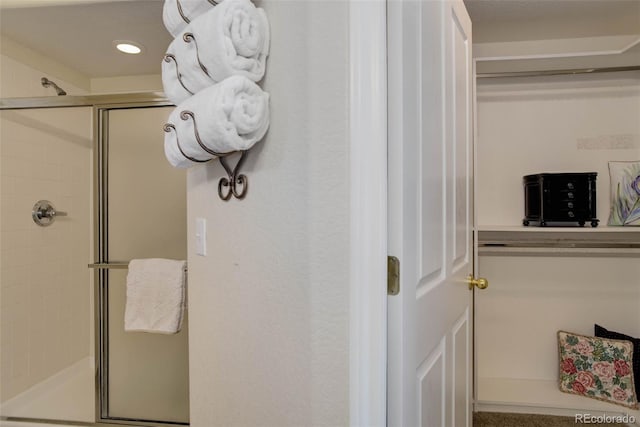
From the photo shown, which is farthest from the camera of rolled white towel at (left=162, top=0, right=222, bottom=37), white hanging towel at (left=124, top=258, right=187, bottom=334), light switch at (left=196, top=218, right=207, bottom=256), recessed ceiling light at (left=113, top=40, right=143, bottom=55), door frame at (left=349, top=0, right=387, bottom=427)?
recessed ceiling light at (left=113, top=40, right=143, bottom=55)

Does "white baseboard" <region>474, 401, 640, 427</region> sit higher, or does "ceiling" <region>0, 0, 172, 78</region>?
"ceiling" <region>0, 0, 172, 78</region>

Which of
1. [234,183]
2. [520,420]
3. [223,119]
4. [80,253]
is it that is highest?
[223,119]

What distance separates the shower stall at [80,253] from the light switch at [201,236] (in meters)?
0.97

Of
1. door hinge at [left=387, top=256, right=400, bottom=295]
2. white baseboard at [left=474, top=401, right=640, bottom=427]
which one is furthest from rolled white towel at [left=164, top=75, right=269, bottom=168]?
white baseboard at [left=474, top=401, right=640, bottom=427]

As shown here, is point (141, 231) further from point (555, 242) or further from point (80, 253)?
point (555, 242)

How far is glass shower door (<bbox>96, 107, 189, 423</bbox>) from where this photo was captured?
2.03 metres

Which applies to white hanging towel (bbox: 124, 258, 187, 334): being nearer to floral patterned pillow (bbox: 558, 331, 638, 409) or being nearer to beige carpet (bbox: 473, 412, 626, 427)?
beige carpet (bbox: 473, 412, 626, 427)

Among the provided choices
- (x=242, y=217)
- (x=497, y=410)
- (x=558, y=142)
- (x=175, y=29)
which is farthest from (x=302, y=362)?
(x=558, y=142)

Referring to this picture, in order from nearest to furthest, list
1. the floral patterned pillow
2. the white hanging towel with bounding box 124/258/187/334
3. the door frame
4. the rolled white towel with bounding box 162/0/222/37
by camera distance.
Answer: the door frame
the rolled white towel with bounding box 162/0/222/37
the white hanging towel with bounding box 124/258/187/334
the floral patterned pillow

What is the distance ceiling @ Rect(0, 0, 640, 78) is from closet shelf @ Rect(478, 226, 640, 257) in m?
1.17

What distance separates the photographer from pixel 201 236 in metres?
1.13

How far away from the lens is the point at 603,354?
2.06 metres
